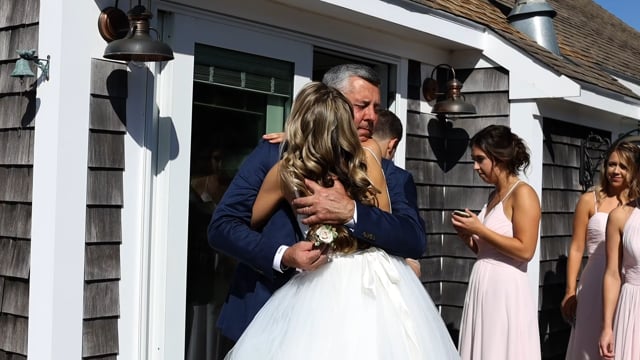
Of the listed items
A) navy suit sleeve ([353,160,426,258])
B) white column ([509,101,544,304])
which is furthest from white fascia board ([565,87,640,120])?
navy suit sleeve ([353,160,426,258])

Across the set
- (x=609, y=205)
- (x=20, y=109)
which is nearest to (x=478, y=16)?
(x=609, y=205)

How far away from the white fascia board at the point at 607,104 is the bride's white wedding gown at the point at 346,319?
3359 mm

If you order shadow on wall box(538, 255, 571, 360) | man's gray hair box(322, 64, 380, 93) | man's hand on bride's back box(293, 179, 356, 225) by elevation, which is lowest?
shadow on wall box(538, 255, 571, 360)

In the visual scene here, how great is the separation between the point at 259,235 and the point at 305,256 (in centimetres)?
20

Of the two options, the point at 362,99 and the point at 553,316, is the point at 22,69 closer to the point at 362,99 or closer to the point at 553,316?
the point at 362,99

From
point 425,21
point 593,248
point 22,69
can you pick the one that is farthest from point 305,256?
point 593,248

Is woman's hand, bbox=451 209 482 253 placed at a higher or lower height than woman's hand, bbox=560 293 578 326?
higher

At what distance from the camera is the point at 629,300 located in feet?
14.2

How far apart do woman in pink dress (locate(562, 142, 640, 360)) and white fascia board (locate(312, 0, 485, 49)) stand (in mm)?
1167

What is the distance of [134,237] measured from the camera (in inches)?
138

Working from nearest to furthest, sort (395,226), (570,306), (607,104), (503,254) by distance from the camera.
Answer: (395,226) → (503,254) → (570,306) → (607,104)

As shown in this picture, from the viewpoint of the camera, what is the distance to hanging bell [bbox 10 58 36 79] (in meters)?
3.24

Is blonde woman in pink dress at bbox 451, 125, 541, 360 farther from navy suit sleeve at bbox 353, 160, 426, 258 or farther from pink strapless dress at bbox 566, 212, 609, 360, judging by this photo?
navy suit sleeve at bbox 353, 160, 426, 258

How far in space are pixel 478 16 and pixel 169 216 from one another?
3.09 meters
